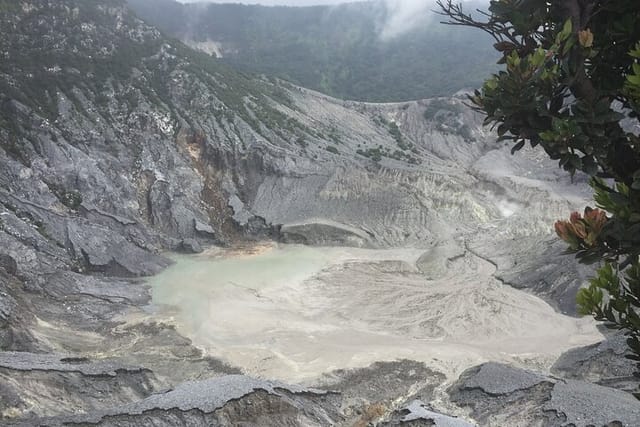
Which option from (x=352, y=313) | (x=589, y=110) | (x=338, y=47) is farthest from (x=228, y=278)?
(x=338, y=47)

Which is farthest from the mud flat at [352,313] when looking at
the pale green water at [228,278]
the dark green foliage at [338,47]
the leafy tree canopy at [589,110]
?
the dark green foliage at [338,47]

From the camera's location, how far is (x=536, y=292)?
92.6 feet

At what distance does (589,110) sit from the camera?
3.24m

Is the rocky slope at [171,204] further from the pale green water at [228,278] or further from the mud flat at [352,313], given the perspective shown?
the pale green water at [228,278]

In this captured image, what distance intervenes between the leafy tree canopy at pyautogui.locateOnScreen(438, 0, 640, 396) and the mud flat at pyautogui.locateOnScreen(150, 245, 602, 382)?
1725 centimetres

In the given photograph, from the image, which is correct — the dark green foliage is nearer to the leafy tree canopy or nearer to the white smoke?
the white smoke

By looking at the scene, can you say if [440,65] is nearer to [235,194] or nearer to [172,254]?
[235,194]

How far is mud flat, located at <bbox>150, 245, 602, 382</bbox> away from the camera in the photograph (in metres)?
21.1

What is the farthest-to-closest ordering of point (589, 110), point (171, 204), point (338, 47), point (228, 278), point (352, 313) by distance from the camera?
point (338, 47)
point (171, 204)
point (228, 278)
point (352, 313)
point (589, 110)

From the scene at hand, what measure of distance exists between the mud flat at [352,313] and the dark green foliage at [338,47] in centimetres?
5129

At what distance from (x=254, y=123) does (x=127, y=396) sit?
32467 millimetres

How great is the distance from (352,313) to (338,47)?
292 feet

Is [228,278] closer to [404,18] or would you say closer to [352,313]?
[352,313]

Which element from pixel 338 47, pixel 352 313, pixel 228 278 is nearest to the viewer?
pixel 352 313
